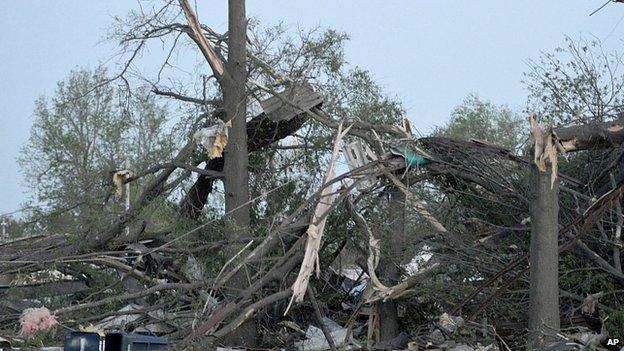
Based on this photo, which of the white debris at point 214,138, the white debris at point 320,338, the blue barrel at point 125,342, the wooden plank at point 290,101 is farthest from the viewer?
the wooden plank at point 290,101

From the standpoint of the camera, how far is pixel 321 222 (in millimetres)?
10695

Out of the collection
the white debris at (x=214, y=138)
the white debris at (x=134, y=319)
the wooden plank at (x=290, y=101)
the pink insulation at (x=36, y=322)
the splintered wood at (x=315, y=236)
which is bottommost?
the pink insulation at (x=36, y=322)

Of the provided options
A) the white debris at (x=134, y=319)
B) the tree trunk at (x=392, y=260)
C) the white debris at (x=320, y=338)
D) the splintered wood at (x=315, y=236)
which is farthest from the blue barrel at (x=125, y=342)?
the tree trunk at (x=392, y=260)

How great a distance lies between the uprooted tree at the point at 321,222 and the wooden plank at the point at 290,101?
3cm

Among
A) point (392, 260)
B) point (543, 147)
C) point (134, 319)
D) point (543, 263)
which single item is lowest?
point (543, 263)

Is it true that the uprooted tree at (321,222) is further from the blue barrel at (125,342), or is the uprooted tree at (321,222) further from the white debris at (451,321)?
the blue barrel at (125,342)

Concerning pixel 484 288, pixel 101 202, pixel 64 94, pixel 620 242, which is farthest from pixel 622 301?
pixel 64 94

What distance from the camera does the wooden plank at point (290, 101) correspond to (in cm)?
1216

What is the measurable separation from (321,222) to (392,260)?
1025 mm

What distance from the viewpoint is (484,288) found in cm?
1007

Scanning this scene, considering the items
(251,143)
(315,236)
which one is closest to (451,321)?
(315,236)

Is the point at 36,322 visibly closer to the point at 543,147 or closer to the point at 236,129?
the point at 236,129

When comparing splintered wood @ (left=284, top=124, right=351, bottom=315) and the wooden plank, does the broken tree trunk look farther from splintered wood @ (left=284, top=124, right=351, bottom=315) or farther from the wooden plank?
splintered wood @ (left=284, top=124, right=351, bottom=315)

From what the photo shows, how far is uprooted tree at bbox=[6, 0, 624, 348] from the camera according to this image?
1012 centimetres
